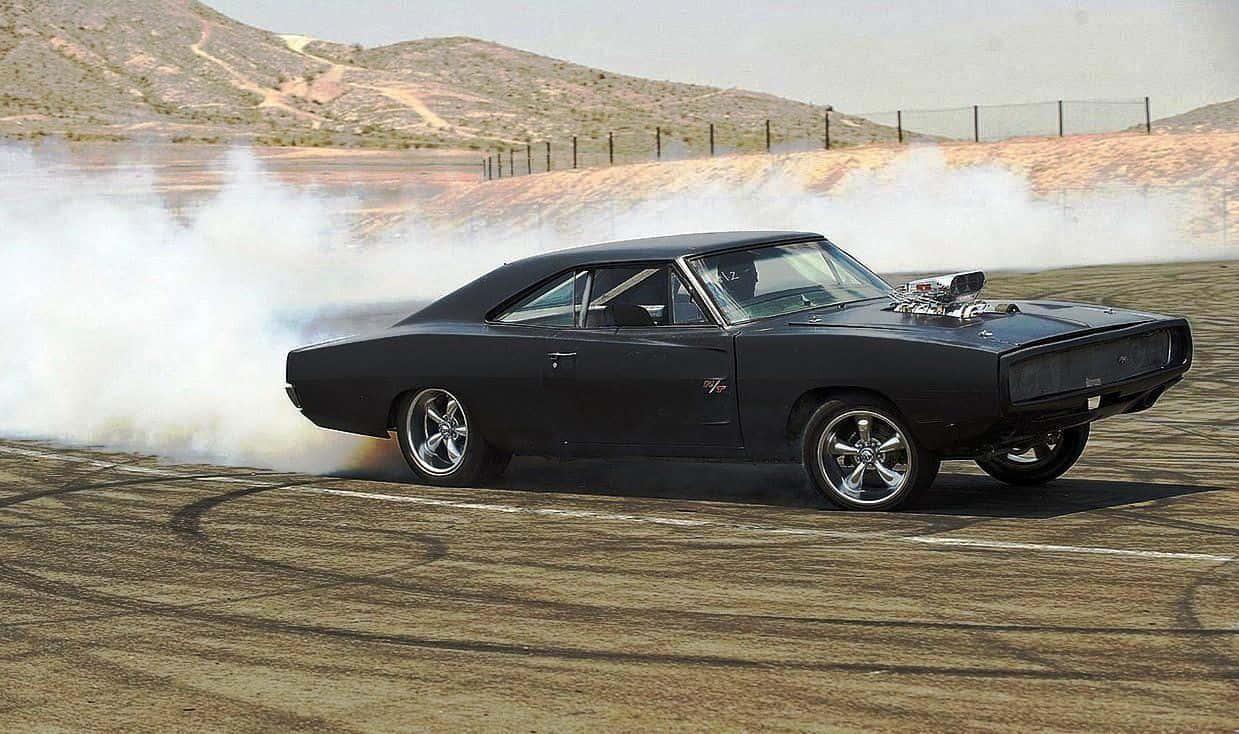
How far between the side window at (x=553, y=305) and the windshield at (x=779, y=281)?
0.75 m

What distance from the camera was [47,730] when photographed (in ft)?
17.7

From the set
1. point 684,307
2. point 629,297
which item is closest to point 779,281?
point 684,307

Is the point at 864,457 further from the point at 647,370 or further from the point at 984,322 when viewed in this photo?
the point at 647,370

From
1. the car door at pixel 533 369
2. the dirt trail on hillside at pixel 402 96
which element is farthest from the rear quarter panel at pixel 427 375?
the dirt trail on hillside at pixel 402 96

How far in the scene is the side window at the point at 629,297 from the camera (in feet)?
30.7

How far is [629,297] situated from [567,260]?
52cm

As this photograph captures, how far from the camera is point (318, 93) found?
147500mm

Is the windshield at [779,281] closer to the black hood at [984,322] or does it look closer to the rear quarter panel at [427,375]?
the black hood at [984,322]

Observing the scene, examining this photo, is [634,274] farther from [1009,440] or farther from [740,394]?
[1009,440]

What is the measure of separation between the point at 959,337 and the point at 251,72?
495 feet

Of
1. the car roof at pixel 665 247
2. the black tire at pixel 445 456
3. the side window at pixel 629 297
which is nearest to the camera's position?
the side window at pixel 629 297

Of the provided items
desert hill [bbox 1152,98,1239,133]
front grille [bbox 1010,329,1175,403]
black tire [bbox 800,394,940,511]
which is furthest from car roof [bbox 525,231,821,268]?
desert hill [bbox 1152,98,1239,133]

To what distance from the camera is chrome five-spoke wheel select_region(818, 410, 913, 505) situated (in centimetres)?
859

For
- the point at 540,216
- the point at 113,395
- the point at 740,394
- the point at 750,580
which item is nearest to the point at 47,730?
the point at 750,580
